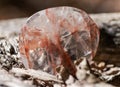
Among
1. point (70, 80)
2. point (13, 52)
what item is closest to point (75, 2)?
point (13, 52)

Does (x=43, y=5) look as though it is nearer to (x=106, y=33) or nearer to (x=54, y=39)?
(x=106, y=33)

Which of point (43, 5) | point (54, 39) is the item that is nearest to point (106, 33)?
point (54, 39)

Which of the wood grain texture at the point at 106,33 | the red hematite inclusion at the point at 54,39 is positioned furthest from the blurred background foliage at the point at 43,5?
the red hematite inclusion at the point at 54,39

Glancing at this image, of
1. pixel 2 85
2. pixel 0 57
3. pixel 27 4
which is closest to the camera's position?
pixel 2 85

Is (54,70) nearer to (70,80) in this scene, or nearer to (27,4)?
(70,80)

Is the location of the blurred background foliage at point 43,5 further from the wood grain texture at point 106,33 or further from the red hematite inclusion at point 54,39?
the red hematite inclusion at point 54,39
